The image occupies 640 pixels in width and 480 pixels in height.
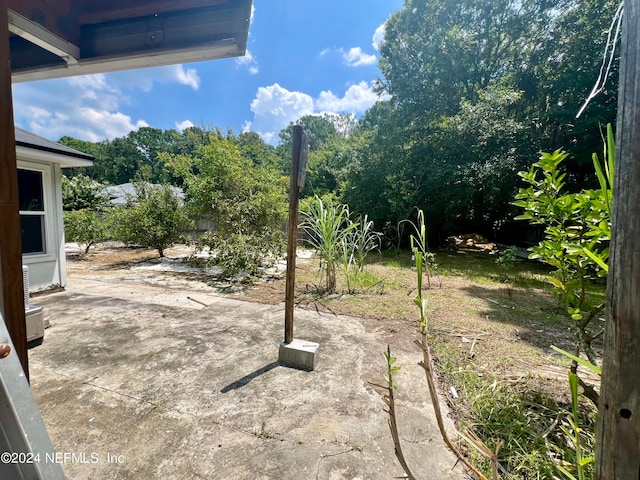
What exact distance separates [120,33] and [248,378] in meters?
2.38

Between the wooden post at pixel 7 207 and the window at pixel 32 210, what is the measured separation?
4.43 m

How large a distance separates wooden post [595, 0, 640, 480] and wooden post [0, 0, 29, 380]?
5.32 feet

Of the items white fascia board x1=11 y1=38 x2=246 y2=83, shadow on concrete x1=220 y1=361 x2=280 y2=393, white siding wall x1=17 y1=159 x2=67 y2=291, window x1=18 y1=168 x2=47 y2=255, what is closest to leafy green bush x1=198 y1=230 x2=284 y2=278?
white siding wall x1=17 y1=159 x2=67 y2=291

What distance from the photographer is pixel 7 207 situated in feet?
2.98

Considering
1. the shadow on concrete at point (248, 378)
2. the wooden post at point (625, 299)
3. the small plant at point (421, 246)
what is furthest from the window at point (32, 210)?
the wooden post at point (625, 299)

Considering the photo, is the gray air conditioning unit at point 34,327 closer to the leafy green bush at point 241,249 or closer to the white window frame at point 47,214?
the white window frame at point 47,214

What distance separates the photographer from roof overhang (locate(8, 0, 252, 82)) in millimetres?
1386

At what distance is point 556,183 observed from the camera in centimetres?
153

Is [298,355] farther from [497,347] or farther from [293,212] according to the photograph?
[497,347]

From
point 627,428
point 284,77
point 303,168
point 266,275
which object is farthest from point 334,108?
point 627,428

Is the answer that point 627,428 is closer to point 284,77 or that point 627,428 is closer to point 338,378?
point 338,378

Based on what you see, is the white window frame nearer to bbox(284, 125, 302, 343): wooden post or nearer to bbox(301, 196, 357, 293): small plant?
bbox(301, 196, 357, 293): small plant

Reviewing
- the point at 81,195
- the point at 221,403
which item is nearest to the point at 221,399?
the point at 221,403

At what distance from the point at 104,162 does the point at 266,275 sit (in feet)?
104
